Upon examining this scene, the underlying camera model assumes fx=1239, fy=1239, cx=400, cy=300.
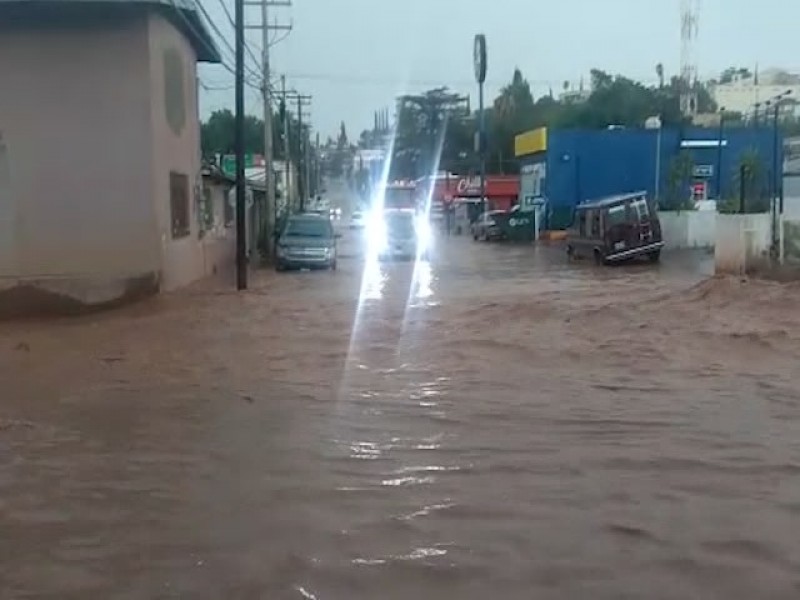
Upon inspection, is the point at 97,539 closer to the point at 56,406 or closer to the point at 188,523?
the point at 188,523

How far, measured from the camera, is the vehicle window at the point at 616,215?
3534 cm

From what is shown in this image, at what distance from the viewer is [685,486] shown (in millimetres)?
8555

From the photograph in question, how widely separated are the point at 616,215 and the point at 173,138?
589 inches

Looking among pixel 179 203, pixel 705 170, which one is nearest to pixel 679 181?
pixel 705 170

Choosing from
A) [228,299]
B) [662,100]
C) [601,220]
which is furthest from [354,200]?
[228,299]

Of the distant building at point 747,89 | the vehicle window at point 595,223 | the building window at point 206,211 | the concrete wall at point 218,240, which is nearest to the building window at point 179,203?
the concrete wall at point 218,240

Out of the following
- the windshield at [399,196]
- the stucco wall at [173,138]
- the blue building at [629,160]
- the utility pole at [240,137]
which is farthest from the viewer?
the windshield at [399,196]

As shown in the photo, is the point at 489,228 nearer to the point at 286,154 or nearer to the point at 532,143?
the point at 532,143

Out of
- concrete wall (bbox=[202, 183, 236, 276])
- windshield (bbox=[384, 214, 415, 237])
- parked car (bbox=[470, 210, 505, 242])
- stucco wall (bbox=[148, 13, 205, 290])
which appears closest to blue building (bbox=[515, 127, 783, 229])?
parked car (bbox=[470, 210, 505, 242])

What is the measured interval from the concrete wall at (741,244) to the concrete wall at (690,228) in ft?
40.1

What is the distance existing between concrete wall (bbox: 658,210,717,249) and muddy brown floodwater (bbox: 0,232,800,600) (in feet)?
74.5

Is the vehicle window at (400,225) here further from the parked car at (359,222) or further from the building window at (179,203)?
the parked car at (359,222)

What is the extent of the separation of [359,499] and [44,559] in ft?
7.29

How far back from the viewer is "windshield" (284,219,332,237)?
1426 inches
